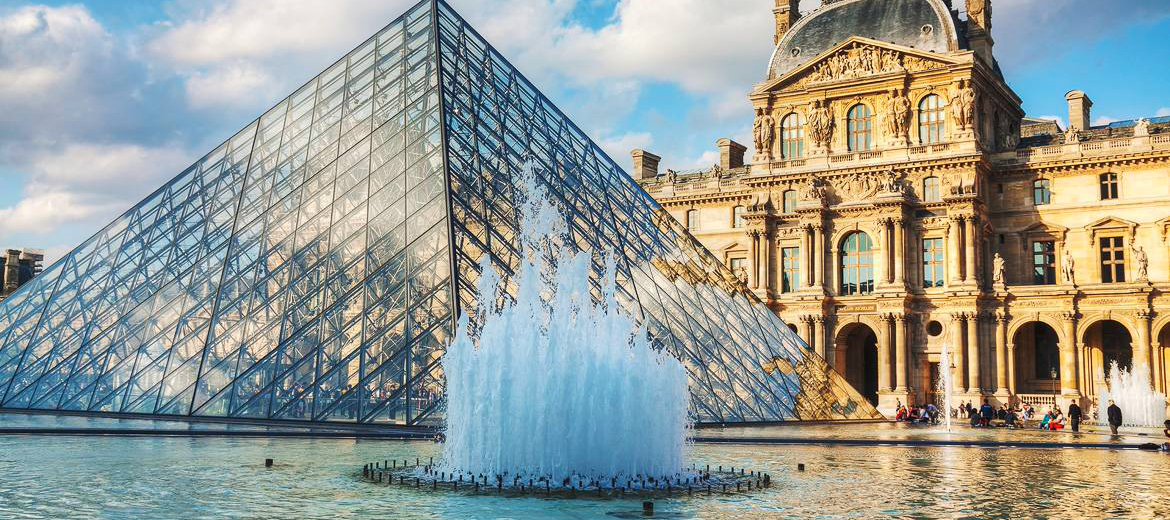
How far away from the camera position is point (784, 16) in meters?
46.2

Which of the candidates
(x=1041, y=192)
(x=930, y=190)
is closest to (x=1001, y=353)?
(x=1041, y=192)

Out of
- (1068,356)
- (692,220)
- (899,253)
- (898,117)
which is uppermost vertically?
(898,117)

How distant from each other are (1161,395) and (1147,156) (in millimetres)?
8160

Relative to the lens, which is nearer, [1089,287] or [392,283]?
[392,283]

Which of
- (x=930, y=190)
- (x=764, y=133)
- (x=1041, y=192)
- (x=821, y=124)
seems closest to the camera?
(x=1041, y=192)

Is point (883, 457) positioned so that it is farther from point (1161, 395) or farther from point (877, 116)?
point (877, 116)

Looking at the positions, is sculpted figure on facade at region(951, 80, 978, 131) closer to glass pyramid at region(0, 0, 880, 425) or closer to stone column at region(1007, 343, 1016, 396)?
stone column at region(1007, 343, 1016, 396)

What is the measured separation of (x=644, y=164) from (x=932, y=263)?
15117 mm

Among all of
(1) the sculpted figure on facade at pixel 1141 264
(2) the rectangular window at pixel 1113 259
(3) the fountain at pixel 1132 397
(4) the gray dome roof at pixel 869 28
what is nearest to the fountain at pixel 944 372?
(3) the fountain at pixel 1132 397

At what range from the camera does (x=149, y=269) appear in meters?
23.2

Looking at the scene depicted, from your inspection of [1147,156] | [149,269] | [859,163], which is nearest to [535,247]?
[149,269]

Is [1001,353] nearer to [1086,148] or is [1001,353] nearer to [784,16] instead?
[1086,148]

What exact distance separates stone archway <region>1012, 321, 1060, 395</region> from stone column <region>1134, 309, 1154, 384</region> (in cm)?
355

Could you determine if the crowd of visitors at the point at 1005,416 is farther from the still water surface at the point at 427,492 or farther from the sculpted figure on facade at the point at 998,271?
the still water surface at the point at 427,492
